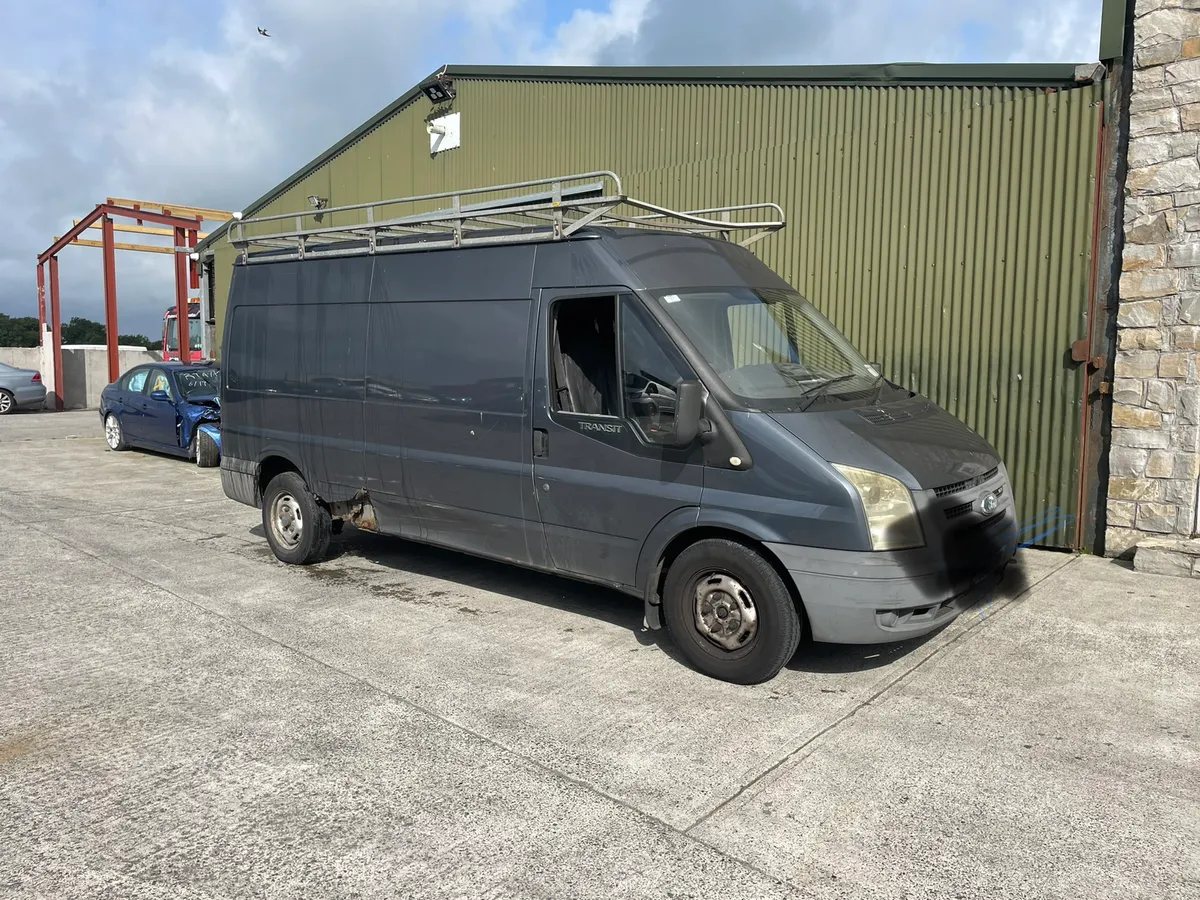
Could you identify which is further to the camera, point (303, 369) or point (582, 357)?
point (303, 369)

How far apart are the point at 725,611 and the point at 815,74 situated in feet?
20.1

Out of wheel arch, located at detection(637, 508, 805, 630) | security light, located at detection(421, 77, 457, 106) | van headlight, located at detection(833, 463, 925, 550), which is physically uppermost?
security light, located at detection(421, 77, 457, 106)

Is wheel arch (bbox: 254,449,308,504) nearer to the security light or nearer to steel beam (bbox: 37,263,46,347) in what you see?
the security light

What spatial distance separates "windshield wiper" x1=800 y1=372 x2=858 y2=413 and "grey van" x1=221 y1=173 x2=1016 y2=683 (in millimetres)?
21

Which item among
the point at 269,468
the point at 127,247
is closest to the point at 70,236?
the point at 127,247

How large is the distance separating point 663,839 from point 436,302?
386 cm

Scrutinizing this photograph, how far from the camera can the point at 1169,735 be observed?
166 inches

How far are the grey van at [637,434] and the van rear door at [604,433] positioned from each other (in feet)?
0.04

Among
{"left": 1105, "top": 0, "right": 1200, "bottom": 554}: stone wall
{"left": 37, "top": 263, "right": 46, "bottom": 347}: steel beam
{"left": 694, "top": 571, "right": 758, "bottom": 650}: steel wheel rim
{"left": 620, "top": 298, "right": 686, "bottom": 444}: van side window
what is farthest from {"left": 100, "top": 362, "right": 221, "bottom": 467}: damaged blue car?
{"left": 37, "top": 263, "right": 46, "bottom": 347}: steel beam

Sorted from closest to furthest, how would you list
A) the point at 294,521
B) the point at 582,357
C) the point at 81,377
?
the point at 582,357
the point at 294,521
the point at 81,377

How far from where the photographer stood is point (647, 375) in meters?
5.02

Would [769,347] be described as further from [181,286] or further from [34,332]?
[34,332]

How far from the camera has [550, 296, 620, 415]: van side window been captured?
17.4 ft

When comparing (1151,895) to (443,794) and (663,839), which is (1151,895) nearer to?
(663,839)
